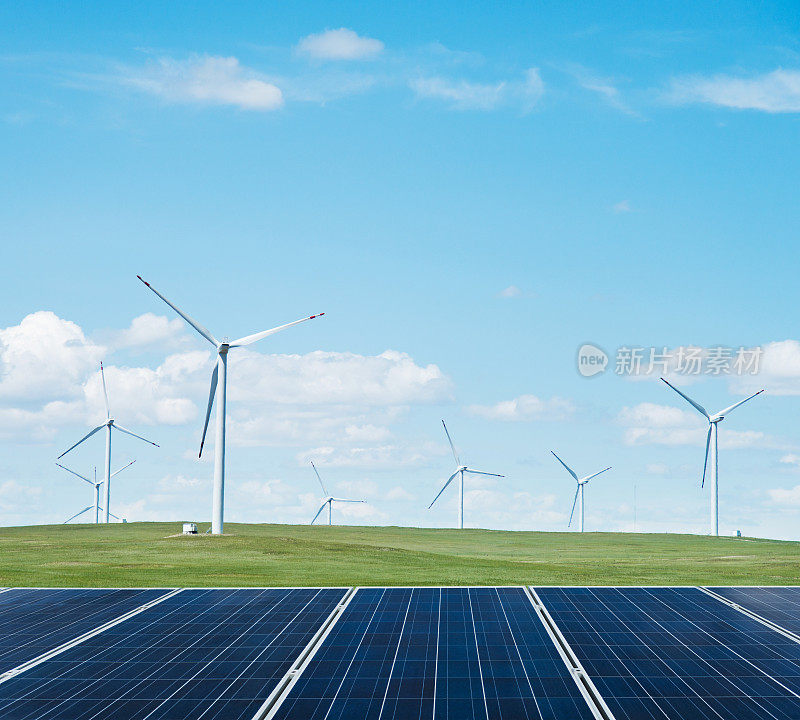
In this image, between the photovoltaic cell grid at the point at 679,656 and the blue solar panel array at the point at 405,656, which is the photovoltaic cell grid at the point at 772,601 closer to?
the blue solar panel array at the point at 405,656

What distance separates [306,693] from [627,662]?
5412 millimetres

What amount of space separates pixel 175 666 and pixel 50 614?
626 centimetres

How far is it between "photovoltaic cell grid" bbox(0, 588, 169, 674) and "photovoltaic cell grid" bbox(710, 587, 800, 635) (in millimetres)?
13776

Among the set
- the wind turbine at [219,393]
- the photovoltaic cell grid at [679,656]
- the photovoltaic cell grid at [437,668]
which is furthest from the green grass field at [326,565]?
the photovoltaic cell grid at [437,668]

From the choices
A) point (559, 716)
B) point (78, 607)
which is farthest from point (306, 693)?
point (78, 607)

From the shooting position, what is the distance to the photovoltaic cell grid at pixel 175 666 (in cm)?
1339

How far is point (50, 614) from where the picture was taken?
66.5 ft

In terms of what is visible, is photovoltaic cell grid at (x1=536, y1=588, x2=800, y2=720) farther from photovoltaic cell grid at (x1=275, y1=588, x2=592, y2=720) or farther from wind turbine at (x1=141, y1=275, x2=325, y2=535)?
wind turbine at (x1=141, y1=275, x2=325, y2=535)

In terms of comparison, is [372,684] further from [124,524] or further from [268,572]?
[124,524]

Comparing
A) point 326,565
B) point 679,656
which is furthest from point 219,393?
point 679,656

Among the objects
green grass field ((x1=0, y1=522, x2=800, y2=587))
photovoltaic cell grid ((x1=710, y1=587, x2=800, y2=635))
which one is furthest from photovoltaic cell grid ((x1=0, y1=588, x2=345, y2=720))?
green grass field ((x1=0, y1=522, x2=800, y2=587))

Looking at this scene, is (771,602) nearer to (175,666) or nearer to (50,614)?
(175,666)

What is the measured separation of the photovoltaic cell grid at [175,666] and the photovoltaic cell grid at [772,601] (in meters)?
9.31

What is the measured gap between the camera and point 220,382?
2589 inches
